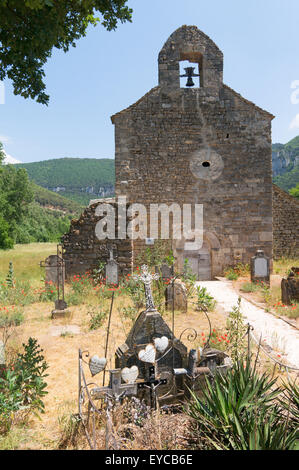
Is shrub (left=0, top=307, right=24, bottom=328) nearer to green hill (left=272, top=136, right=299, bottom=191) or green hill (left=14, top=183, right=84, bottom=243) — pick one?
Answer: green hill (left=14, top=183, right=84, bottom=243)

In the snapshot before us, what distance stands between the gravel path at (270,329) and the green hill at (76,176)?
8816 centimetres

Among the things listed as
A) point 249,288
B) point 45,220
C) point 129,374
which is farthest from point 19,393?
point 45,220

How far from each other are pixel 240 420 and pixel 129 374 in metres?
1.16

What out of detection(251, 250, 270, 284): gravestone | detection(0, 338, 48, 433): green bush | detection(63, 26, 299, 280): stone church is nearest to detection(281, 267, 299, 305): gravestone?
detection(251, 250, 270, 284): gravestone

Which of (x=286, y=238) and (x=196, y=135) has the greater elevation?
(x=196, y=135)

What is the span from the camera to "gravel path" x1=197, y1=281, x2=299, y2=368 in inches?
198

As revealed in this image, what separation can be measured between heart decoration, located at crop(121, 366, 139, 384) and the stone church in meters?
8.41

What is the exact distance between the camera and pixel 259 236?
40.1 feet

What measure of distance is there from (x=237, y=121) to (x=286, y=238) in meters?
6.92

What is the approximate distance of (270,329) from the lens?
6.27 metres

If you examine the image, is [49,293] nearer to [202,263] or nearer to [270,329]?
[270,329]

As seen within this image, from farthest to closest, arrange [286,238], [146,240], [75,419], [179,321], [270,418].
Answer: [286,238], [146,240], [179,321], [75,419], [270,418]
